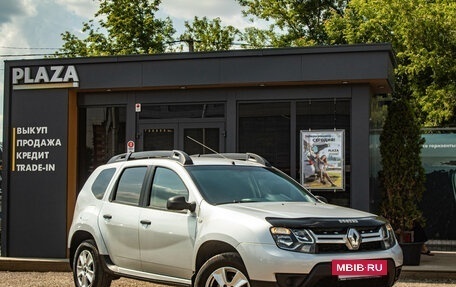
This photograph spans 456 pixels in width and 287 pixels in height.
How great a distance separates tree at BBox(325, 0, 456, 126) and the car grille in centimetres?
1898

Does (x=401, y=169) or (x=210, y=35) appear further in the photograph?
(x=210, y=35)

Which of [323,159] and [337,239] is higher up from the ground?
[323,159]

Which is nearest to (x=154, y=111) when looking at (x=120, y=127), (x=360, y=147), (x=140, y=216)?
(x=120, y=127)

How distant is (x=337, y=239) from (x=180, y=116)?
702cm

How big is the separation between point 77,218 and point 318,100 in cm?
519

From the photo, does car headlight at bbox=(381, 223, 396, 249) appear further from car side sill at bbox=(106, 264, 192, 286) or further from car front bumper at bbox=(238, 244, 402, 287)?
car side sill at bbox=(106, 264, 192, 286)

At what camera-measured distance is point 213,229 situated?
686 cm

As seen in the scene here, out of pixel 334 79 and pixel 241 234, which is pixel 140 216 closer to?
pixel 241 234

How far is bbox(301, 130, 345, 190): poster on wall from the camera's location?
12.3 metres

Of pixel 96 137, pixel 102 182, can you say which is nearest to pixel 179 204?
pixel 102 182

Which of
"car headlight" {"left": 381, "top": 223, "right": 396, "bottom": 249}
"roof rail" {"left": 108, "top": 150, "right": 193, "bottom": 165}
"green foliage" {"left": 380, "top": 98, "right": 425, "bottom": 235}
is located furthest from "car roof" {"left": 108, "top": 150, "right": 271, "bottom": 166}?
"green foliage" {"left": 380, "top": 98, "right": 425, "bottom": 235}

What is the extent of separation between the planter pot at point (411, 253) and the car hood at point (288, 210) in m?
4.53

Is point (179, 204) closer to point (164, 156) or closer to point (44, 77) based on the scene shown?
point (164, 156)

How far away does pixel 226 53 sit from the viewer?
41.2 feet
